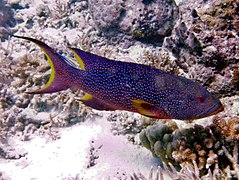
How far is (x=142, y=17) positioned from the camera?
6445mm

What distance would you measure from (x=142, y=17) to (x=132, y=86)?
3842 mm

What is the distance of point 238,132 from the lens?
3348 millimetres

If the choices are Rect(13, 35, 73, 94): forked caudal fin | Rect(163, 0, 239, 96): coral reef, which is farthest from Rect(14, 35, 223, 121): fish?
Rect(163, 0, 239, 96): coral reef

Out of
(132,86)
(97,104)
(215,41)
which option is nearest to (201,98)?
(132,86)

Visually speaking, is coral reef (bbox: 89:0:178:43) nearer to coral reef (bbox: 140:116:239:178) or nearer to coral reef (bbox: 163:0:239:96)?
coral reef (bbox: 163:0:239:96)

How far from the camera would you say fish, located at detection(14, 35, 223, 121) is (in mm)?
2906

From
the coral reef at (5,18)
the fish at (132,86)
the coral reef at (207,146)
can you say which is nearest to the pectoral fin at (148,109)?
the fish at (132,86)

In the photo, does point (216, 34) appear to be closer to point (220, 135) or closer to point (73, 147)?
point (220, 135)

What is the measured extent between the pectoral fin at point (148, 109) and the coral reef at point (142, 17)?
390 centimetres

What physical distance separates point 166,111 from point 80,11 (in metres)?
6.36

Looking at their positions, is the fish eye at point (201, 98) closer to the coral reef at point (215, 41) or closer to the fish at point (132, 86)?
the fish at point (132, 86)

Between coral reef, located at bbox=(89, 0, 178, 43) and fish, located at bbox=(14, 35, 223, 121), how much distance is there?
3.71 metres

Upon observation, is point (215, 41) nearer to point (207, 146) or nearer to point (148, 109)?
point (207, 146)

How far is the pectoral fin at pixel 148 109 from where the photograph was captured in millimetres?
2910
